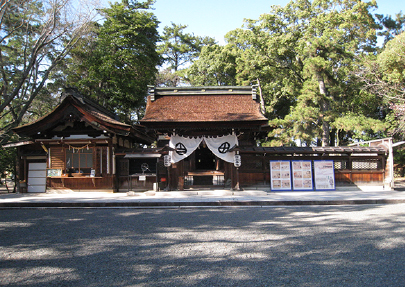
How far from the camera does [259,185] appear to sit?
14891mm


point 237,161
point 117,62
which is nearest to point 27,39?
point 117,62

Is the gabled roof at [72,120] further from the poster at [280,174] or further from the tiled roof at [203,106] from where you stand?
the poster at [280,174]

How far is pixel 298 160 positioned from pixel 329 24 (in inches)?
512

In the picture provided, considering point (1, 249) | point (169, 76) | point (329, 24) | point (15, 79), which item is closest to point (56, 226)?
point (1, 249)

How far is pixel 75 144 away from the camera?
49.9 feet

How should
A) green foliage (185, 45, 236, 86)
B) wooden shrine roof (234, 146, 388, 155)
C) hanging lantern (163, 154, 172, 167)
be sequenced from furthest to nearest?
green foliage (185, 45, 236, 86) < wooden shrine roof (234, 146, 388, 155) < hanging lantern (163, 154, 172, 167)

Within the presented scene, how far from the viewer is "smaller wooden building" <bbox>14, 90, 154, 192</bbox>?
48.3 ft

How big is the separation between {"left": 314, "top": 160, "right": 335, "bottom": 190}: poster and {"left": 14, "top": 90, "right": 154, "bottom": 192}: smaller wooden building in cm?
999

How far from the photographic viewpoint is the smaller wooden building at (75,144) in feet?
48.3

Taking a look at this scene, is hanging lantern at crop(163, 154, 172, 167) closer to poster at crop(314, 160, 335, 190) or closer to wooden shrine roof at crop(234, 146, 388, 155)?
wooden shrine roof at crop(234, 146, 388, 155)

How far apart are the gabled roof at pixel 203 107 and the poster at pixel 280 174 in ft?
7.46

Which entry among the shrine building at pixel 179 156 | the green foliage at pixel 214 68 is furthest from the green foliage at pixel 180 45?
the shrine building at pixel 179 156

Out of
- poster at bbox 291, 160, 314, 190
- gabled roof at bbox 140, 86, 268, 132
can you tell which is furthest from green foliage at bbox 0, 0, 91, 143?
poster at bbox 291, 160, 314, 190

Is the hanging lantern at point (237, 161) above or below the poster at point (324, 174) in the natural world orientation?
above
